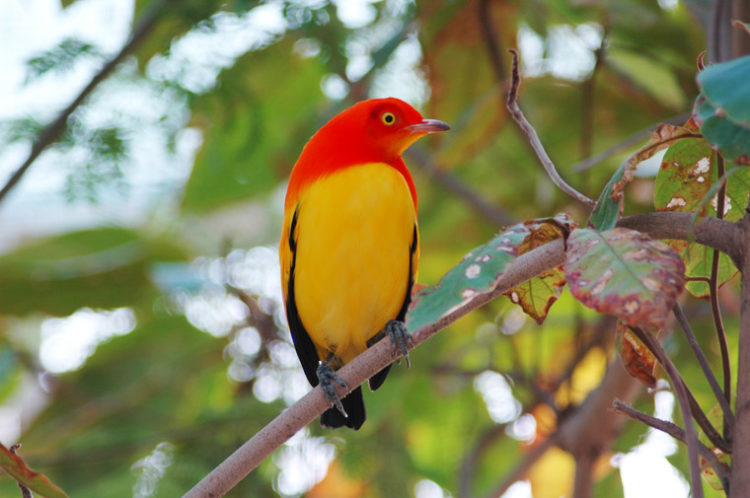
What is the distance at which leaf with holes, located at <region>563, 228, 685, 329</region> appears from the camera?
1055mm

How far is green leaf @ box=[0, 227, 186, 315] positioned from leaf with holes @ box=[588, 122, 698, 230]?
3238 mm

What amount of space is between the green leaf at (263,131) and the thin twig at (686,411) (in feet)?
8.99

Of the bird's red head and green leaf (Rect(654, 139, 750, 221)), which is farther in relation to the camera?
the bird's red head

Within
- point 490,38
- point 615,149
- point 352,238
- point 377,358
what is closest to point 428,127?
point 352,238

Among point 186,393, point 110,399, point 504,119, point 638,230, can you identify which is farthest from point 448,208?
point 638,230

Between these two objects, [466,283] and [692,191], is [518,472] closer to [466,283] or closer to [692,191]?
[692,191]

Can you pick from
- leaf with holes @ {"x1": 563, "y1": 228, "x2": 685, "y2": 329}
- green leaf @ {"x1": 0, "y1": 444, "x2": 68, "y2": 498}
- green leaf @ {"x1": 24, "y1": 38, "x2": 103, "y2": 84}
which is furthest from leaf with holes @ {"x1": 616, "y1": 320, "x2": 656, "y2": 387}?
green leaf @ {"x1": 24, "y1": 38, "x2": 103, "y2": 84}

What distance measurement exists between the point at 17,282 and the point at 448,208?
7.11 ft

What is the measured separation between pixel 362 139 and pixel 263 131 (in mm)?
1035

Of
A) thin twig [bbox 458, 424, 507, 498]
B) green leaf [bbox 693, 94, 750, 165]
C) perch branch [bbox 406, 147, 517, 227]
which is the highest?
green leaf [bbox 693, 94, 750, 165]

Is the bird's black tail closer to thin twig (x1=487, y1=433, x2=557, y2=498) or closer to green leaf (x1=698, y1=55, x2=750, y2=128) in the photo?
thin twig (x1=487, y1=433, x2=557, y2=498)

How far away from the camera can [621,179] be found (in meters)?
1.30

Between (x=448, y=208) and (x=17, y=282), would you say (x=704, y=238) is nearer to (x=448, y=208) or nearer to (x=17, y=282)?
(x=448, y=208)

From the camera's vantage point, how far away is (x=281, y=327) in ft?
12.7
